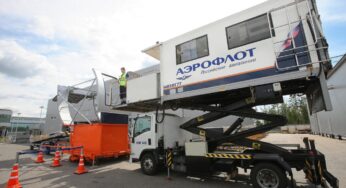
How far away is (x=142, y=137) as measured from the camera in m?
8.24

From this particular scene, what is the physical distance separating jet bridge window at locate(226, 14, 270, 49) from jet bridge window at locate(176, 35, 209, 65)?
2.58ft

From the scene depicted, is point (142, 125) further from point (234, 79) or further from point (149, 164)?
point (234, 79)

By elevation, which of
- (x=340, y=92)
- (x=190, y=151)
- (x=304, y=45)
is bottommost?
(x=190, y=151)

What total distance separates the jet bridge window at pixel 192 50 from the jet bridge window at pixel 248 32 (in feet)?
2.58

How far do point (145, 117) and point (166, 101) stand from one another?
186cm

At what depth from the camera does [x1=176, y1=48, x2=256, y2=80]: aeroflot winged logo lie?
5373mm

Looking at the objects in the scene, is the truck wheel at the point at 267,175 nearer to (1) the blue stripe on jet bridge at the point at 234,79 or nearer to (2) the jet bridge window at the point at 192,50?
(1) the blue stripe on jet bridge at the point at 234,79

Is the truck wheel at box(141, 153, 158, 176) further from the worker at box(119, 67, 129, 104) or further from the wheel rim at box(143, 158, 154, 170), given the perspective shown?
the worker at box(119, 67, 129, 104)

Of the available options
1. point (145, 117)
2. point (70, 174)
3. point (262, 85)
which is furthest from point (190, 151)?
point (70, 174)

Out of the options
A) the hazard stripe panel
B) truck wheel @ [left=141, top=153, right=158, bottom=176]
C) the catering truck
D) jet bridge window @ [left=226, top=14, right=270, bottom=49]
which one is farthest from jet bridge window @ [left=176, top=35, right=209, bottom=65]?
truck wheel @ [left=141, top=153, right=158, bottom=176]

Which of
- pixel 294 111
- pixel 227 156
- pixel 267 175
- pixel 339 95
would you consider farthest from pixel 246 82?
pixel 294 111

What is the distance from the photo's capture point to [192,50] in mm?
6461

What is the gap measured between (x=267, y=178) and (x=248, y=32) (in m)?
4.06

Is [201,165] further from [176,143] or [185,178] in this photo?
[176,143]
